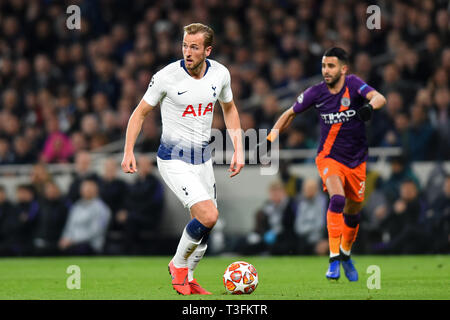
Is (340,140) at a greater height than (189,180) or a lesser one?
greater

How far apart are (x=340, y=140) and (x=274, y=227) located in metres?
5.45

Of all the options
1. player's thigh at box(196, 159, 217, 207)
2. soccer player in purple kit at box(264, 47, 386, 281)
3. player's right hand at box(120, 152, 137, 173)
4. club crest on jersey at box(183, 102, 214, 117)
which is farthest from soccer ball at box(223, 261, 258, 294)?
soccer player in purple kit at box(264, 47, 386, 281)

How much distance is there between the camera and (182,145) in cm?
851

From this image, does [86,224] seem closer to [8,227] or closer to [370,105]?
[8,227]

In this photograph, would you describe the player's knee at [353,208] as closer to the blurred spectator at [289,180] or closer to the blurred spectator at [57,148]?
the blurred spectator at [289,180]

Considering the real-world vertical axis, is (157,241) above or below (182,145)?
below

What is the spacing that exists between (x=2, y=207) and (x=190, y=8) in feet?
23.5

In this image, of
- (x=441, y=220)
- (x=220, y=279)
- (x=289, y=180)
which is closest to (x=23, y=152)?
(x=289, y=180)

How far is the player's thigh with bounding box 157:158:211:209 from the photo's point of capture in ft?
27.1

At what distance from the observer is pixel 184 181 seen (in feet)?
27.3

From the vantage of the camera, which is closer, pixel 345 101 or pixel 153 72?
pixel 345 101

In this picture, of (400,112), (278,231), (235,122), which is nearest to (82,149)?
(278,231)

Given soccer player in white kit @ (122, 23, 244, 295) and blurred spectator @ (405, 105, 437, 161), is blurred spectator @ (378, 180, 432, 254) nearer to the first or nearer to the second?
blurred spectator @ (405, 105, 437, 161)
